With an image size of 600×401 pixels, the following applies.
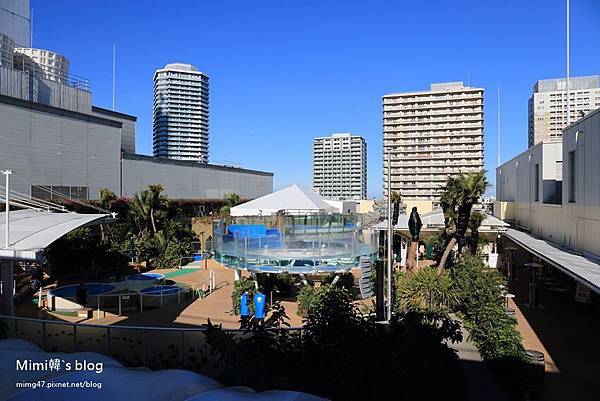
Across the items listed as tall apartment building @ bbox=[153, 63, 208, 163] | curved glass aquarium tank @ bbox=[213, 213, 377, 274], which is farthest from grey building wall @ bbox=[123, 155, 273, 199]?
tall apartment building @ bbox=[153, 63, 208, 163]

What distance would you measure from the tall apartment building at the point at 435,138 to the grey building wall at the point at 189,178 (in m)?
29.8

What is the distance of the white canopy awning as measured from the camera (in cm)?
1042

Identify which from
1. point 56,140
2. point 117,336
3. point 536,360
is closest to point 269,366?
point 117,336

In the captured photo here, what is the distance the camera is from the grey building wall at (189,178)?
3797cm

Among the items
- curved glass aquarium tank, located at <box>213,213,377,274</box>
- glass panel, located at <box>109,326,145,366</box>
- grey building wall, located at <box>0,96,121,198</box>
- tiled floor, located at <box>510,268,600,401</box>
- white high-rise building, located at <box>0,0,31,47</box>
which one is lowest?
tiled floor, located at <box>510,268,600,401</box>

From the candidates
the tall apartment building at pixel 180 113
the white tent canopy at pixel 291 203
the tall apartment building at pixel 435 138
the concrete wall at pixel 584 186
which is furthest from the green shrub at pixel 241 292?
the tall apartment building at pixel 180 113

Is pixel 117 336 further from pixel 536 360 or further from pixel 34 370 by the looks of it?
pixel 536 360

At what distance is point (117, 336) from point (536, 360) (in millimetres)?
8574

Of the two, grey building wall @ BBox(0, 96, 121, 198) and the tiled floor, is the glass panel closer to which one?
the tiled floor

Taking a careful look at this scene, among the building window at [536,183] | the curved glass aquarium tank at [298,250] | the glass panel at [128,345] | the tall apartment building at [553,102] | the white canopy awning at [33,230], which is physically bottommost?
the glass panel at [128,345]

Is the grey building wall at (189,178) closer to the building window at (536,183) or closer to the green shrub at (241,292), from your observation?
the green shrub at (241,292)

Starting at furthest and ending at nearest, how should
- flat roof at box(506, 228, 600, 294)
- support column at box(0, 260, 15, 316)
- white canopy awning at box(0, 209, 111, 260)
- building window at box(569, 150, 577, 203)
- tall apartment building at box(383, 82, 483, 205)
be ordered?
tall apartment building at box(383, 82, 483, 205) < building window at box(569, 150, 577, 203) < support column at box(0, 260, 15, 316) < white canopy awning at box(0, 209, 111, 260) < flat roof at box(506, 228, 600, 294)

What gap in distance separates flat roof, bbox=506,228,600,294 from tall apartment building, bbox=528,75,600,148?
2673 inches

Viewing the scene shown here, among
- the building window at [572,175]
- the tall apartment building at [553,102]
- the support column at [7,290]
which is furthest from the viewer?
the tall apartment building at [553,102]
